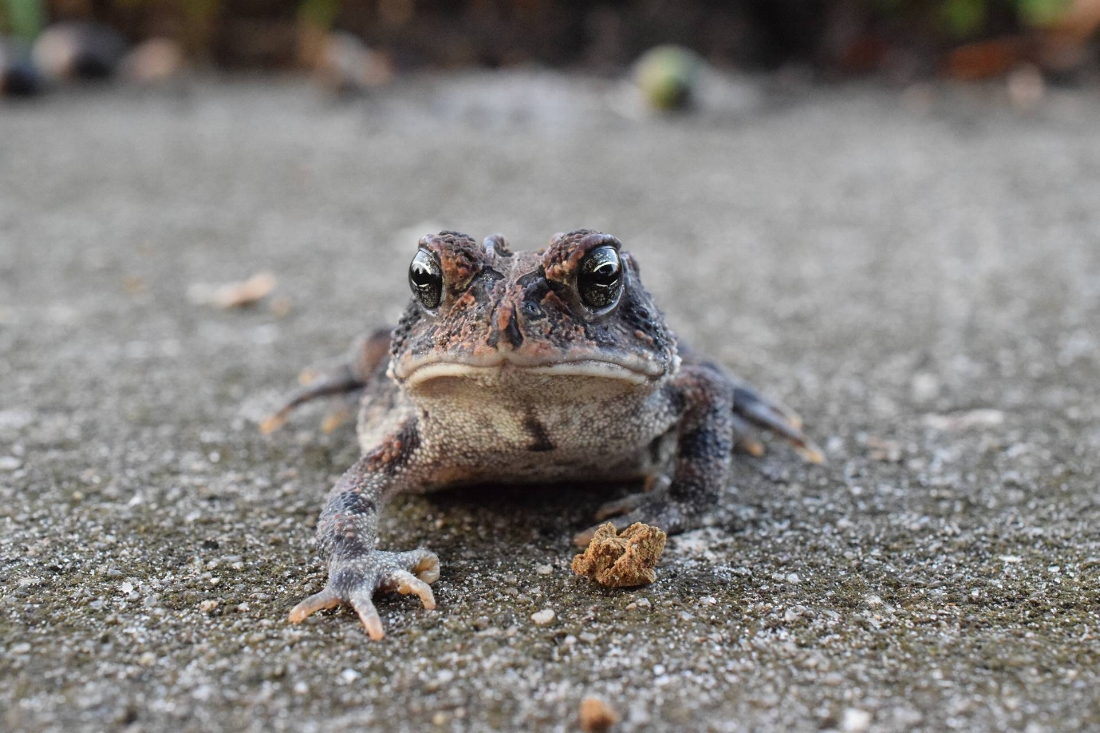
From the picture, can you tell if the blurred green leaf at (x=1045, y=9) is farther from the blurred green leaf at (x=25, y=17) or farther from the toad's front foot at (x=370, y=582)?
the blurred green leaf at (x=25, y=17)

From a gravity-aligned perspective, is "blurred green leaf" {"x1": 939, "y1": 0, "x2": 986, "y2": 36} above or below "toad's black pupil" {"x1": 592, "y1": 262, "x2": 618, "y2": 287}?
above

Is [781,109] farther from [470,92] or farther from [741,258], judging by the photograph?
[741,258]

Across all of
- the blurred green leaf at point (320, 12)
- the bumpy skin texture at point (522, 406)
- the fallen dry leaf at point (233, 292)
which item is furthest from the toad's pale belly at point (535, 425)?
the blurred green leaf at point (320, 12)

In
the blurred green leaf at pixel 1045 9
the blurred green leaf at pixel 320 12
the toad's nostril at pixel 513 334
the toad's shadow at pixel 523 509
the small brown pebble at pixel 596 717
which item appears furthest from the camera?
the blurred green leaf at pixel 320 12

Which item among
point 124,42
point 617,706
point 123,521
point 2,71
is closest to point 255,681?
point 617,706

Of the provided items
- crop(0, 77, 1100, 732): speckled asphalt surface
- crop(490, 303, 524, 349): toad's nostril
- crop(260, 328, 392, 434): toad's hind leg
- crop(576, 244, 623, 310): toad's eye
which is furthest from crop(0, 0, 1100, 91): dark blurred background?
crop(490, 303, 524, 349): toad's nostril

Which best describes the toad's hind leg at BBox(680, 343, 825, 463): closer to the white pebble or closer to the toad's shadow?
the toad's shadow
